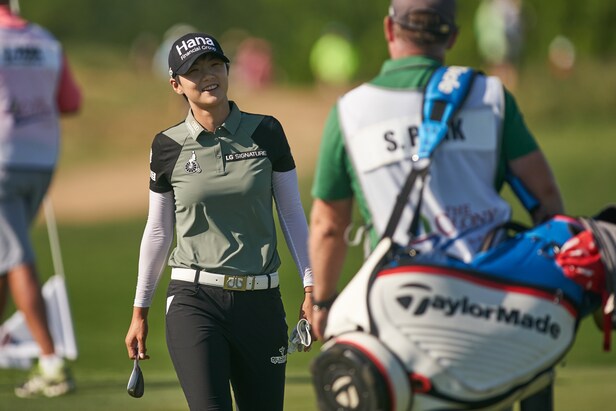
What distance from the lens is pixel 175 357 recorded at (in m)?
6.20

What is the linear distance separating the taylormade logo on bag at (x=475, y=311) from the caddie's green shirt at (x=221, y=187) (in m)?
1.68

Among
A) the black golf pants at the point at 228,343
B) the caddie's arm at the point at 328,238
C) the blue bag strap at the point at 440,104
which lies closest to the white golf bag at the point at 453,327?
the caddie's arm at the point at 328,238

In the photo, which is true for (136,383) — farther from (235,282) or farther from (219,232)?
(219,232)

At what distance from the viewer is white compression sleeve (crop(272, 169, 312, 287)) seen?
6.42m

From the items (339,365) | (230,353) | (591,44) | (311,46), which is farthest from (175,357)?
(311,46)

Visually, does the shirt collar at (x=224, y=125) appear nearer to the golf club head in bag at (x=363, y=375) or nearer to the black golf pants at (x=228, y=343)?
the black golf pants at (x=228, y=343)

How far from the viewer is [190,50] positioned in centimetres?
628

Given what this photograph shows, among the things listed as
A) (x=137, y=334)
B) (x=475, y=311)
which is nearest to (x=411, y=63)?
(x=475, y=311)

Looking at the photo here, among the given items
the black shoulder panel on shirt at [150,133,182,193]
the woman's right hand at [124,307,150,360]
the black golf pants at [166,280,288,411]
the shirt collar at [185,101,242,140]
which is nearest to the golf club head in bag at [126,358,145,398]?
the woman's right hand at [124,307,150,360]

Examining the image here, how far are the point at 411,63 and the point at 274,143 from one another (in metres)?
1.44

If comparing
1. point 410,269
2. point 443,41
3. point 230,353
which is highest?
point 443,41

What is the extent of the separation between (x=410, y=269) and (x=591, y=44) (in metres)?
28.8

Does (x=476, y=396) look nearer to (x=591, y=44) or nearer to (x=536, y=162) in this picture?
(x=536, y=162)

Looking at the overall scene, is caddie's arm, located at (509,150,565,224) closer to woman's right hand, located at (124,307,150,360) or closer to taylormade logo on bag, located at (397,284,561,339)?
taylormade logo on bag, located at (397,284,561,339)
